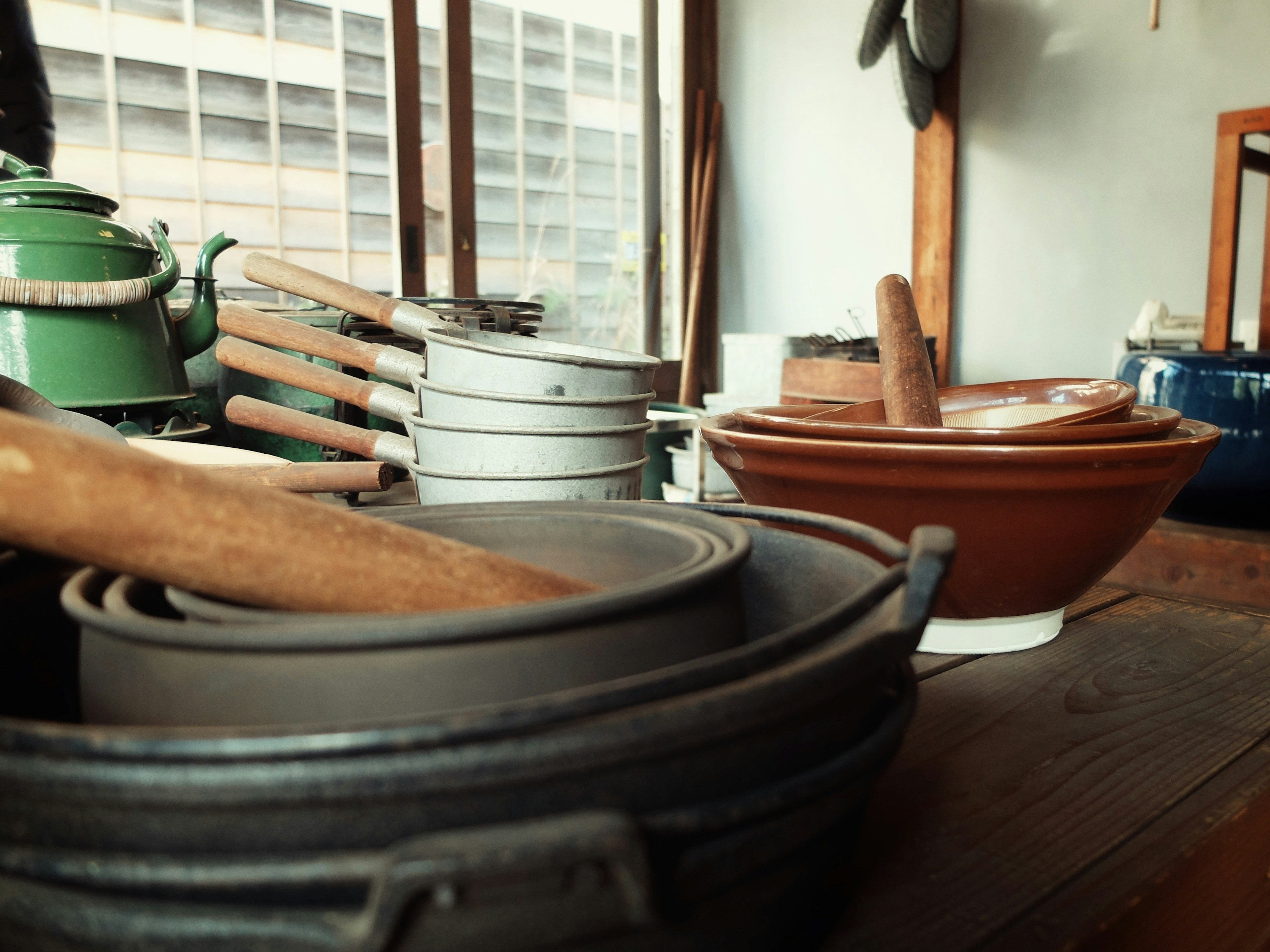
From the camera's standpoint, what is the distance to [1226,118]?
1.91 m

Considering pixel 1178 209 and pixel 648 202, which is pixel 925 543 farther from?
pixel 648 202

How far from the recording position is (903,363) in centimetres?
66

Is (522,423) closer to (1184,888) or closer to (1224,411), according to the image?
(1184,888)

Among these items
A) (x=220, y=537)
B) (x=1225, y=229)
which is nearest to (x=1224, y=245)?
(x=1225, y=229)

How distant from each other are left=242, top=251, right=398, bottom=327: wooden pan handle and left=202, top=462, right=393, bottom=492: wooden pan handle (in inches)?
6.2

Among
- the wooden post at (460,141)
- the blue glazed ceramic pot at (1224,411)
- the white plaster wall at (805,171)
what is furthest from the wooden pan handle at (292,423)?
the white plaster wall at (805,171)

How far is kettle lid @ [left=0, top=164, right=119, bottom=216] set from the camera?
94cm

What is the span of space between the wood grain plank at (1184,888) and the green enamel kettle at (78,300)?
3.11 feet

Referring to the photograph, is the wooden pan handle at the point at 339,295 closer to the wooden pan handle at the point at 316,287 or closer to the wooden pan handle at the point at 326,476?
the wooden pan handle at the point at 316,287

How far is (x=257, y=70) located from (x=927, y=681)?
10.5 feet

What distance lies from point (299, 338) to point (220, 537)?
0.63 metres

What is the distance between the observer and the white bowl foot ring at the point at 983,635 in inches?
24.0

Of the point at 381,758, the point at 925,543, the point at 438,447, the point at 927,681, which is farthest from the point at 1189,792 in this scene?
the point at 438,447

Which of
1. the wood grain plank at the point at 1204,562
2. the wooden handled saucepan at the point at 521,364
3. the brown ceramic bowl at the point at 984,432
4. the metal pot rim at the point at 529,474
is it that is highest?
the wooden handled saucepan at the point at 521,364
